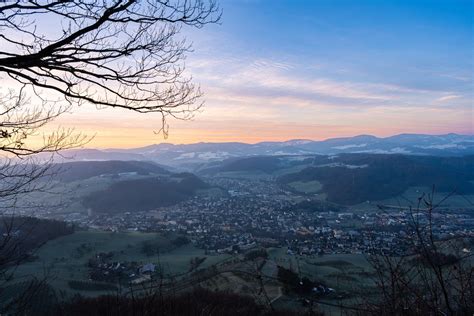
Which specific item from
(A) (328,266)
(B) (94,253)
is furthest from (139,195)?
(A) (328,266)

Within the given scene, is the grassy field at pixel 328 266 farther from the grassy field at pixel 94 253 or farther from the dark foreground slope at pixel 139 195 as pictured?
the dark foreground slope at pixel 139 195

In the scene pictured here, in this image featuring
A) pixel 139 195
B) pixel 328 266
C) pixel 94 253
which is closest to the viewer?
pixel 328 266

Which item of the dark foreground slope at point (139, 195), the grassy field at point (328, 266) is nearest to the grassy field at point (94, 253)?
the grassy field at point (328, 266)

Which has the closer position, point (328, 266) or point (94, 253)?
point (328, 266)

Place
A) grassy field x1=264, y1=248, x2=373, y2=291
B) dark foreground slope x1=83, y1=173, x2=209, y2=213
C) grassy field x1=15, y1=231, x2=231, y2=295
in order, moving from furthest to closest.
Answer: dark foreground slope x1=83, y1=173, x2=209, y2=213 < grassy field x1=15, y1=231, x2=231, y2=295 < grassy field x1=264, y1=248, x2=373, y2=291

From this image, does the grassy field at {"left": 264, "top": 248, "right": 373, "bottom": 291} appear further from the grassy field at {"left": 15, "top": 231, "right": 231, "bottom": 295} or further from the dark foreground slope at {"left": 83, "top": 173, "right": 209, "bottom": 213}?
the dark foreground slope at {"left": 83, "top": 173, "right": 209, "bottom": 213}

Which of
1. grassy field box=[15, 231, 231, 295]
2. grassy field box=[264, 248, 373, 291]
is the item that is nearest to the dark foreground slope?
grassy field box=[15, 231, 231, 295]

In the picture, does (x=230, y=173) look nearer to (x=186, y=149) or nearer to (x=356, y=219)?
(x=356, y=219)

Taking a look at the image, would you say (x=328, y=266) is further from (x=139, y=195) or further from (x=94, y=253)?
(x=139, y=195)

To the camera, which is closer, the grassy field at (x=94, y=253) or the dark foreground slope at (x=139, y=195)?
the grassy field at (x=94, y=253)
